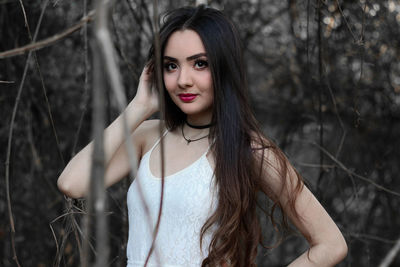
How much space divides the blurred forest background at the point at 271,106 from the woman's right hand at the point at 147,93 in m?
0.61

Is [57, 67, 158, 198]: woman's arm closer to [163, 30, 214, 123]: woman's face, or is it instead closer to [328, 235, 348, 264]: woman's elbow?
[163, 30, 214, 123]: woman's face

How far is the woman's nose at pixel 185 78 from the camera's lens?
1.34 meters

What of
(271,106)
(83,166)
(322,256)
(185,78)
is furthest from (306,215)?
(271,106)

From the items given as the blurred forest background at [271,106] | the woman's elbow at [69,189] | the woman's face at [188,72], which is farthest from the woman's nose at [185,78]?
the blurred forest background at [271,106]

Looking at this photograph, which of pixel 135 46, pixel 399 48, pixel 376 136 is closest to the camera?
pixel 135 46

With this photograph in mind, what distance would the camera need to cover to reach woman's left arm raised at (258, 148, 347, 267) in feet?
4.39

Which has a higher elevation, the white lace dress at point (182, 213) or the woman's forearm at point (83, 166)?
the woman's forearm at point (83, 166)

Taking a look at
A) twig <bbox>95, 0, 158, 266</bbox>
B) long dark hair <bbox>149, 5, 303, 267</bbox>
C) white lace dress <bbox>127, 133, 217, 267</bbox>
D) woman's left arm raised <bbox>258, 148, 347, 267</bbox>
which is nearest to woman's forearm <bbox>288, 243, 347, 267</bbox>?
woman's left arm raised <bbox>258, 148, 347, 267</bbox>

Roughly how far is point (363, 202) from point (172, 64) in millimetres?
1965

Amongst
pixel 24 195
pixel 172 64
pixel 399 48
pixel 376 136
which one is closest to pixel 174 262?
pixel 172 64

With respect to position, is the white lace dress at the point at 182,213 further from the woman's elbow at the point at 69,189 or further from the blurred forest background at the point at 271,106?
the blurred forest background at the point at 271,106

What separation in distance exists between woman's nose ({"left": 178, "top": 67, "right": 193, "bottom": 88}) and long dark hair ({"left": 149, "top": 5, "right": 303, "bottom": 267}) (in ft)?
0.20

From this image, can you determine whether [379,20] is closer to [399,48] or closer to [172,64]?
[399,48]

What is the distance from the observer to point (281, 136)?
3.14 m
